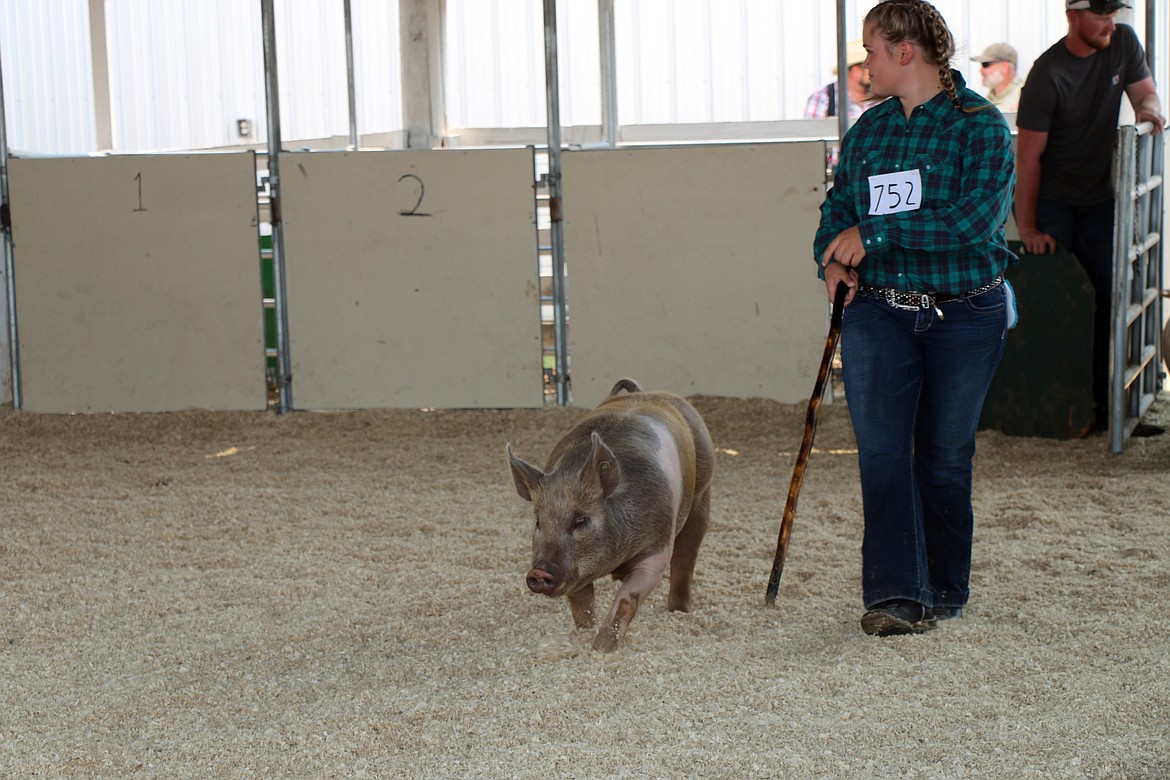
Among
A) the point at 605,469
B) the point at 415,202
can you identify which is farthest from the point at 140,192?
the point at 605,469

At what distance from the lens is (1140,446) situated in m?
6.03

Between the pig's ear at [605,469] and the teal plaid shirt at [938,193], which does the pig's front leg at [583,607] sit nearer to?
the pig's ear at [605,469]

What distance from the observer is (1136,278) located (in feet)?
20.6

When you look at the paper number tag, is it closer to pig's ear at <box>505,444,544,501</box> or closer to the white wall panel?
pig's ear at <box>505,444,544,501</box>

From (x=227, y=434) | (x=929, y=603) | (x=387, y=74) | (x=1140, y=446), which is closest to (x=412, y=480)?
(x=227, y=434)

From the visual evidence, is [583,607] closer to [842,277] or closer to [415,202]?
[842,277]

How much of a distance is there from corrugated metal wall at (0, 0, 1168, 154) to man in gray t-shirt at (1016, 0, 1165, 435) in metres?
1.87

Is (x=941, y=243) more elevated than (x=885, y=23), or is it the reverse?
(x=885, y=23)

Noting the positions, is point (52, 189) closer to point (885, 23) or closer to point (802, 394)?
point (802, 394)

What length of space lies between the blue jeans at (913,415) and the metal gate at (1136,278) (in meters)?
2.50

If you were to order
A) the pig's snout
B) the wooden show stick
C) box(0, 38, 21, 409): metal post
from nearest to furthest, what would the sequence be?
1. the pig's snout
2. the wooden show stick
3. box(0, 38, 21, 409): metal post

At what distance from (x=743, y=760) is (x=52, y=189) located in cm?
568

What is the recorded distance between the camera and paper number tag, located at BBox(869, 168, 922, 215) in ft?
10.9

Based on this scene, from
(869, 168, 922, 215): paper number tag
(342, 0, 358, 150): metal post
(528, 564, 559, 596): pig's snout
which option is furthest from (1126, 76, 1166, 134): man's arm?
(342, 0, 358, 150): metal post
